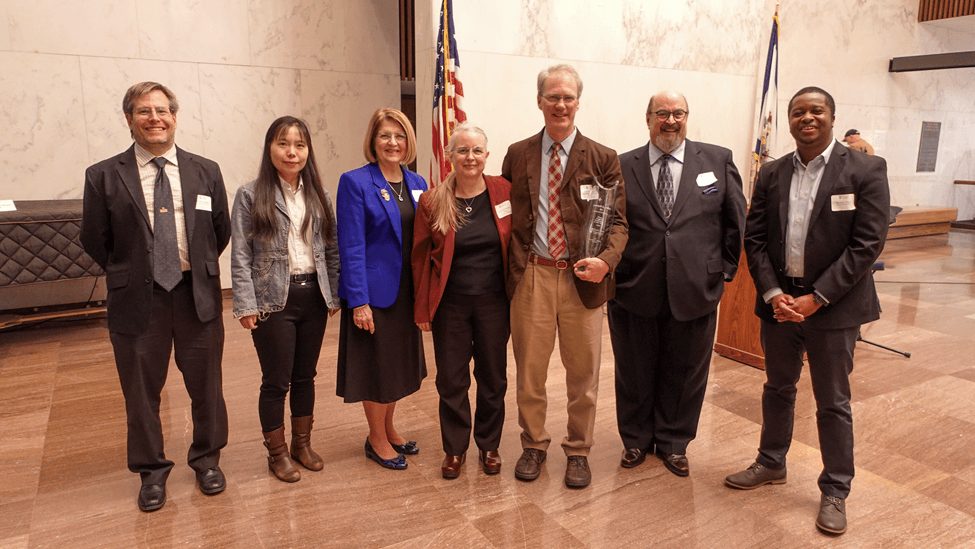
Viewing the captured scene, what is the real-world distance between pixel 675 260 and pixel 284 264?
1702 millimetres

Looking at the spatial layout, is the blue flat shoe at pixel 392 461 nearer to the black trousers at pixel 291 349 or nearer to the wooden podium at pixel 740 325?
the black trousers at pixel 291 349

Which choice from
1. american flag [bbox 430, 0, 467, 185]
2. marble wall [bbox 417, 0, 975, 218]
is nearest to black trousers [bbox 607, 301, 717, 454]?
american flag [bbox 430, 0, 467, 185]

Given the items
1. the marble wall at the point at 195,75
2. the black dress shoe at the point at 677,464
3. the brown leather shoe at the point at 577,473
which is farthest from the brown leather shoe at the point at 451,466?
the marble wall at the point at 195,75

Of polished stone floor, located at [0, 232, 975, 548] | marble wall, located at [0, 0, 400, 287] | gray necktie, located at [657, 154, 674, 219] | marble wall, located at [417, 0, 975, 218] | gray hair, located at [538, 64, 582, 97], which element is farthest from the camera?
marble wall, located at [417, 0, 975, 218]

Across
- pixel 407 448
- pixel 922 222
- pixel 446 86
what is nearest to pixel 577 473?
pixel 407 448

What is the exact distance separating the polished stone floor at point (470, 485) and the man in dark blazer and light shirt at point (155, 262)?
0.96 ft

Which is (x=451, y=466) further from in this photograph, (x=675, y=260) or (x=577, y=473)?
(x=675, y=260)

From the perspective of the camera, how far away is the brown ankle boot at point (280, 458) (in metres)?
3.06

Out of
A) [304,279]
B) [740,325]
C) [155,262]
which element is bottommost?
[740,325]

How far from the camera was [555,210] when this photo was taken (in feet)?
9.25

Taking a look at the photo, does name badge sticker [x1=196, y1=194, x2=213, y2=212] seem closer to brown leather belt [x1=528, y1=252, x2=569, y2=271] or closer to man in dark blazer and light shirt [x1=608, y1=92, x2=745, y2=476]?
brown leather belt [x1=528, y1=252, x2=569, y2=271]

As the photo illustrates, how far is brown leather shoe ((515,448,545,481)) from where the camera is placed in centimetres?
304

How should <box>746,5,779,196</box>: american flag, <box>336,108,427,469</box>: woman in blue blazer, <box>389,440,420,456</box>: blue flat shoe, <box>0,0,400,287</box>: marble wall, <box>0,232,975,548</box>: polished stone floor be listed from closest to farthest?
<box>0,232,975,548</box>: polished stone floor
<box>336,108,427,469</box>: woman in blue blazer
<box>389,440,420,456</box>: blue flat shoe
<box>0,0,400,287</box>: marble wall
<box>746,5,779,196</box>: american flag

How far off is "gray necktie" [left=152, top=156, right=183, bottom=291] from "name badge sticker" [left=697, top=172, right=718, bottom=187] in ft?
7.37
